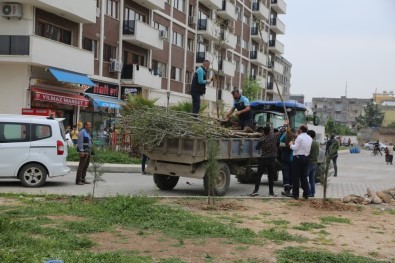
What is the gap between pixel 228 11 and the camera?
54.8 metres

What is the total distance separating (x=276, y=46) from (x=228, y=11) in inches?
817

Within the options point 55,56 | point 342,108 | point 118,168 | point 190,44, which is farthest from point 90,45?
point 342,108

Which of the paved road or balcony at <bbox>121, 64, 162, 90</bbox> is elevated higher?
balcony at <bbox>121, 64, 162, 90</bbox>

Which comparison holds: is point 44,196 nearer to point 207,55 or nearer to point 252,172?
point 252,172

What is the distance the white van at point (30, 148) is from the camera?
44.6ft

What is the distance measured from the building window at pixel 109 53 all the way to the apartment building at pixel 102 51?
66 mm

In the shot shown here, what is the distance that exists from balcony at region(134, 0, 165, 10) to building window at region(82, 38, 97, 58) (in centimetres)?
589

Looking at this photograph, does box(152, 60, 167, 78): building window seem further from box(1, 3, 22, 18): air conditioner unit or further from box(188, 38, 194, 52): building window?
box(1, 3, 22, 18): air conditioner unit

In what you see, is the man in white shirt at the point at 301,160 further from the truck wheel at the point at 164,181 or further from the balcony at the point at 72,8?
the balcony at the point at 72,8

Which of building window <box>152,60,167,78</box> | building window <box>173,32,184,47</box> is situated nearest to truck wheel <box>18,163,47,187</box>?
building window <box>152,60,167,78</box>

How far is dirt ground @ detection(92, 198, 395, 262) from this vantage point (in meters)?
6.62

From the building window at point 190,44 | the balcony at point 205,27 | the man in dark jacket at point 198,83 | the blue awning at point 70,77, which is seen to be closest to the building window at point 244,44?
the balcony at point 205,27

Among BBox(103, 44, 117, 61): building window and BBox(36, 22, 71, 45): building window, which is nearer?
BBox(36, 22, 71, 45): building window

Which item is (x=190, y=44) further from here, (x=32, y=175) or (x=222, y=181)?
(x=222, y=181)
